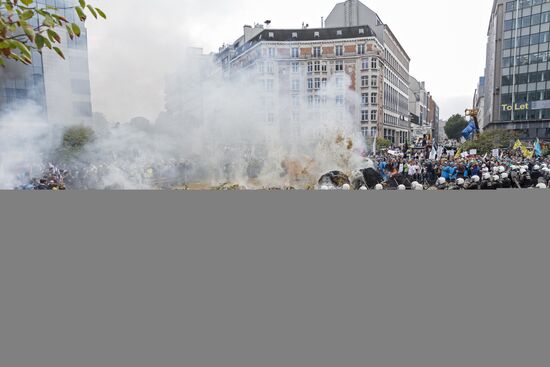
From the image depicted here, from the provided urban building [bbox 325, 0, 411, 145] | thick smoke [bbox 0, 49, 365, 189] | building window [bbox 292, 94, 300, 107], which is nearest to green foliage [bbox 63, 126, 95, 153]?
thick smoke [bbox 0, 49, 365, 189]

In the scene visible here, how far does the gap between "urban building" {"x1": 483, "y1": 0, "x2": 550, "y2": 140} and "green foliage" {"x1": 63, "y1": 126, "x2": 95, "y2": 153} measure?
12346mm

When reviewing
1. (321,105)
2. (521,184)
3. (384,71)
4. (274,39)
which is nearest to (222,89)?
(274,39)

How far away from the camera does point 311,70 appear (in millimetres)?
7402

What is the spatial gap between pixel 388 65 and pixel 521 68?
11234 mm

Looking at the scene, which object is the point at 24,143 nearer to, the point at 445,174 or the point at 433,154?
the point at 445,174

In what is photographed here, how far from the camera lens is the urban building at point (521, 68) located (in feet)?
38.9

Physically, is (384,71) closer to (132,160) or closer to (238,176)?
(238,176)

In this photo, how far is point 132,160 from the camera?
7.90m

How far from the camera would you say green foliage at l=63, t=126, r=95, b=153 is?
6633 millimetres

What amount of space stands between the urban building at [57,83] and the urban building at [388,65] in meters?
4.76

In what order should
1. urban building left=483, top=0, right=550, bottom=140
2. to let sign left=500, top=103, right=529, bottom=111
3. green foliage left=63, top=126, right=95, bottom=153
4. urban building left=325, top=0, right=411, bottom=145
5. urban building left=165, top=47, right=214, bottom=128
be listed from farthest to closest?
to let sign left=500, top=103, right=529, bottom=111 → urban building left=483, top=0, right=550, bottom=140 → urban building left=165, top=47, right=214, bottom=128 → green foliage left=63, top=126, right=95, bottom=153 → urban building left=325, top=0, right=411, bottom=145

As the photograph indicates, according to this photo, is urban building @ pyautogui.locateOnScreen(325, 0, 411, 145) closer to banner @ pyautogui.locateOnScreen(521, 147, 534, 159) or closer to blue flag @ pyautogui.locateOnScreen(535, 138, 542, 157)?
banner @ pyautogui.locateOnScreen(521, 147, 534, 159)

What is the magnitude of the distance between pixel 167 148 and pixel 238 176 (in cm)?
187

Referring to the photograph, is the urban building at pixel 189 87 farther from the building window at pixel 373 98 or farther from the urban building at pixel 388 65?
the building window at pixel 373 98
